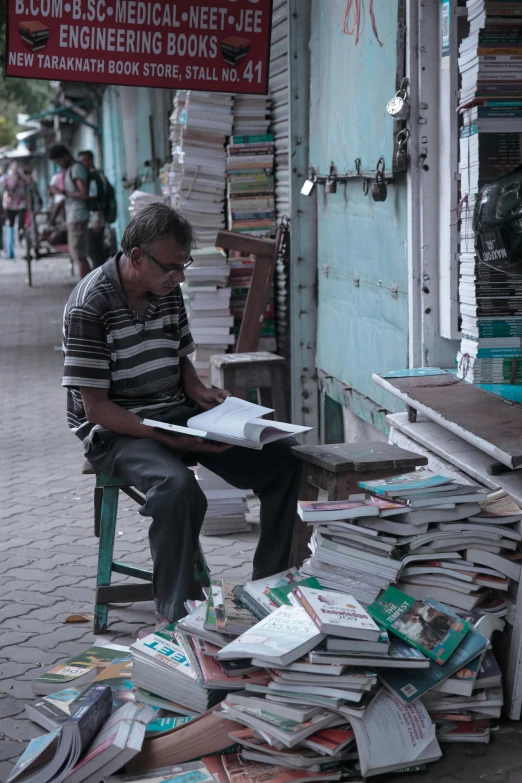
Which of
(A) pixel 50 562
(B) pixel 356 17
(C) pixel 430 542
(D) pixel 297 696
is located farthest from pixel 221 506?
(B) pixel 356 17

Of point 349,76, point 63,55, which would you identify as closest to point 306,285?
point 349,76

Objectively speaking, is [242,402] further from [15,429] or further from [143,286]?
[15,429]

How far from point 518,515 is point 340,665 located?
73 cm

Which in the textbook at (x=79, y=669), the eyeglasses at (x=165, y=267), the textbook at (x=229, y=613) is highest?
the eyeglasses at (x=165, y=267)

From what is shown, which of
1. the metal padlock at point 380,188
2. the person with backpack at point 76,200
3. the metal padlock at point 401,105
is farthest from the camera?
the person with backpack at point 76,200

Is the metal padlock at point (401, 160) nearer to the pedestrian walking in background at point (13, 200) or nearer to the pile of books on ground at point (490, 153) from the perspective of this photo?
the pile of books on ground at point (490, 153)

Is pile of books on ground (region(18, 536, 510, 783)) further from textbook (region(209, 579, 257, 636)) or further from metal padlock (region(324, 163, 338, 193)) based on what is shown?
metal padlock (region(324, 163, 338, 193))

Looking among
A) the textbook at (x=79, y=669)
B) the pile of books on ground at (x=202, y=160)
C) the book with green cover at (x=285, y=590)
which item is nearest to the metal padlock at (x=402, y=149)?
the book with green cover at (x=285, y=590)

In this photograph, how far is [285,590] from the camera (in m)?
3.07

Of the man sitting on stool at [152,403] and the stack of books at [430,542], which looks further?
the man sitting on stool at [152,403]

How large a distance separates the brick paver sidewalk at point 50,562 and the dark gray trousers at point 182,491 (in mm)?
579

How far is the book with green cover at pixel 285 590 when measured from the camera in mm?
3025

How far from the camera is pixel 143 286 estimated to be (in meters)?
3.74

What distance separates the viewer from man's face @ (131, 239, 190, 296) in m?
3.64
